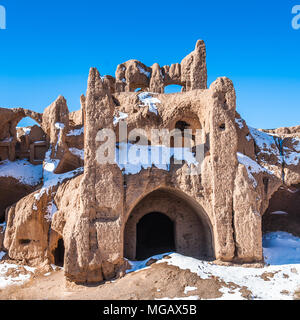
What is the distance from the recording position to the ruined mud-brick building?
12570mm

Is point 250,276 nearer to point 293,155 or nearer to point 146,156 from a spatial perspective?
point 146,156

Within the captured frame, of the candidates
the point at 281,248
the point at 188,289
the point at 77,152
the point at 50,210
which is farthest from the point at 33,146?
the point at 281,248

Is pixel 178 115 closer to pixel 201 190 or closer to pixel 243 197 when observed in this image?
pixel 201 190

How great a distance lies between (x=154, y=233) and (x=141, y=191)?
6.70 m

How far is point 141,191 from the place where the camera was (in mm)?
13328

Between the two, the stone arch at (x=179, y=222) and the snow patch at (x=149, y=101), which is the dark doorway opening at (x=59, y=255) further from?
the snow patch at (x=149, y=101)

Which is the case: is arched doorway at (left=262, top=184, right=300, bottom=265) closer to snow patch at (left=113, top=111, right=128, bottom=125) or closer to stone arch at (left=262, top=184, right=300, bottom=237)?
stone arch at (left=262, top=184, right=300, bottom=237)

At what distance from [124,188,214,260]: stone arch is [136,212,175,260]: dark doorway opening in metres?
2.50

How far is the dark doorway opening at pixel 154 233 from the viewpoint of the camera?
17.7 meters

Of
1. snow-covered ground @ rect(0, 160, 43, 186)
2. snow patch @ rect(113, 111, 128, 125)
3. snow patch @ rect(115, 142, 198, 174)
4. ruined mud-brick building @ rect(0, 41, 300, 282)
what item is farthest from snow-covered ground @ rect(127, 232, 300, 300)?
snow-covered ground @ rect(0, 160, 43, 186)

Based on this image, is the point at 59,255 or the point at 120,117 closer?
the point at 120,117

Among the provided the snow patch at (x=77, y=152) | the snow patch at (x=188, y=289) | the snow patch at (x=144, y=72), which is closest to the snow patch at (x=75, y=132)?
the snow patch at (x=77, y=152)

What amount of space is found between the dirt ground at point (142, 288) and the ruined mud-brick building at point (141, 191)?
23.2 inches
